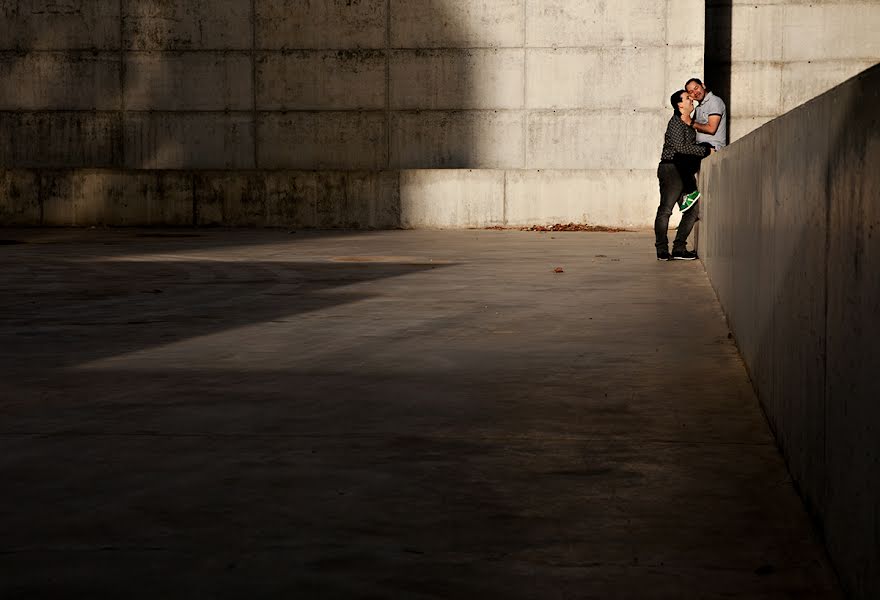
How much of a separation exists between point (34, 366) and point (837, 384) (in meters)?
4.86

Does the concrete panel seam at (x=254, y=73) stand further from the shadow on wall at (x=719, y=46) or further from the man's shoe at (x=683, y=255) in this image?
the man's shoe at (x=683, y=255)

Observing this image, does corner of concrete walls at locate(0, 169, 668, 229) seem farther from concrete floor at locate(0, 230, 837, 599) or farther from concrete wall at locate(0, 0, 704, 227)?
concrete floor at locate(0, 230, 837, 599)

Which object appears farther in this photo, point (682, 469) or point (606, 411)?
point (606, 411)

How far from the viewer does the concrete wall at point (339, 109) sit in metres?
22.1

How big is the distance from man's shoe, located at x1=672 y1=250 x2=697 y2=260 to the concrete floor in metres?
4.76

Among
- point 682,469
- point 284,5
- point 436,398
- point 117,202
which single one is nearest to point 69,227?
point 117,202

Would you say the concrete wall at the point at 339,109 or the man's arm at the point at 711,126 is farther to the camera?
the concrete wall at the point at 339,109

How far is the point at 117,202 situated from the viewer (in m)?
22.9

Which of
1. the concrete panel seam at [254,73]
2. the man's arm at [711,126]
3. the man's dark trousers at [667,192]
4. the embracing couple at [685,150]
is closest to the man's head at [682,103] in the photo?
the embracing couple at [685,150]

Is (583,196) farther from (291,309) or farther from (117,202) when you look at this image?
(291,309)

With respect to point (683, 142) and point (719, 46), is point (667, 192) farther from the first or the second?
point (719, 46)

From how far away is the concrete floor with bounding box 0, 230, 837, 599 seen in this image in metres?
3.56

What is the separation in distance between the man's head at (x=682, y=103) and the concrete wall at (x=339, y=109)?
7.05 metres

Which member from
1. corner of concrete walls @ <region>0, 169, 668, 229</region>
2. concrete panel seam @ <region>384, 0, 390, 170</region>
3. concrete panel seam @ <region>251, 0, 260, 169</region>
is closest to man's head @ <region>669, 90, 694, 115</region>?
corner of concrete walls @ <region>0, 169, 668, 229</region>
